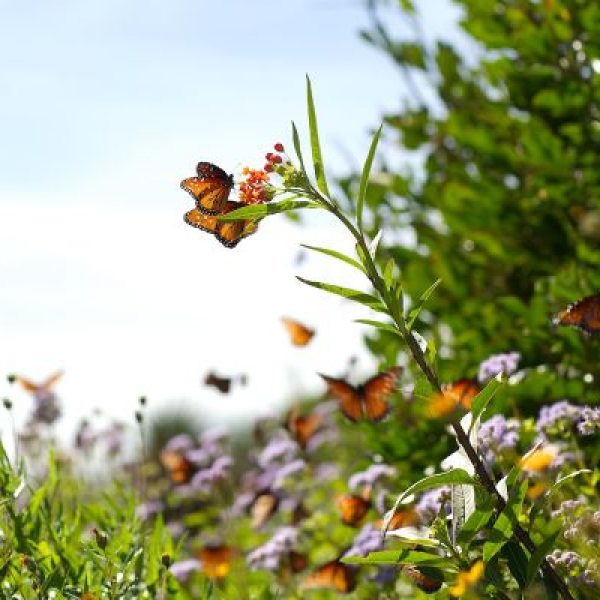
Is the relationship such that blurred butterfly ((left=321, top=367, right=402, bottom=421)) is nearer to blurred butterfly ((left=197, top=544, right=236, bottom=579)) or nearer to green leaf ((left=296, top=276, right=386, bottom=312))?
blurred butterfly ((left=197, top=544, right=236, bottom=579))

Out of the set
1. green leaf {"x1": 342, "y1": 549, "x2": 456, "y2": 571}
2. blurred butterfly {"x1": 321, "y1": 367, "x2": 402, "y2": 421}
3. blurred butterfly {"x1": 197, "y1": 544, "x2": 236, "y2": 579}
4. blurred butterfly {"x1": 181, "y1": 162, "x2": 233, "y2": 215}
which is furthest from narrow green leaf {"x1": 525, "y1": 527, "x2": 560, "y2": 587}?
blurred butterfly {"x1": 197, "y1": 544, "x2": 236, "y2": 579}

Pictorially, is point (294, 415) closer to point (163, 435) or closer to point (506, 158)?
point (506, 158)

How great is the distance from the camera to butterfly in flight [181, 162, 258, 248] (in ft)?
8.12

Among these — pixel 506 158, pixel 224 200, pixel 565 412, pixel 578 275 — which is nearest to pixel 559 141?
pixel 506 158

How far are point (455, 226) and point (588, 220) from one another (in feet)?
2.42

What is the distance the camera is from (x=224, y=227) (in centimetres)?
257

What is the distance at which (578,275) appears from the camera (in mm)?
4199

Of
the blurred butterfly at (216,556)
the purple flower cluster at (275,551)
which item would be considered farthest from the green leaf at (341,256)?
the blurred butterfly at (216,556)

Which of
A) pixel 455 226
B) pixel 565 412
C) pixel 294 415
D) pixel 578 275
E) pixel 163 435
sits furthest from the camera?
pixel 163 435

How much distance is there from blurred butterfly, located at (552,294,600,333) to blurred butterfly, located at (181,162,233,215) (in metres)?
1.07

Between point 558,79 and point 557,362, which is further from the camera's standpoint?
point 558,79

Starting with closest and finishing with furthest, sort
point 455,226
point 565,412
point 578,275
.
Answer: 1. point 565,412
2. point 578,275
3. point 455,226

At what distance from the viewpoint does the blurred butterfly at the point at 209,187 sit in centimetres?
247

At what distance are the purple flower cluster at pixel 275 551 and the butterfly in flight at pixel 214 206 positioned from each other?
1.83m
